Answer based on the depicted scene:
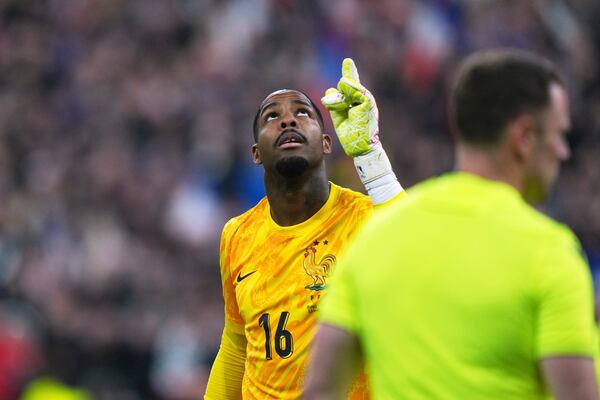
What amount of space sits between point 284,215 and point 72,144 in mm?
8410

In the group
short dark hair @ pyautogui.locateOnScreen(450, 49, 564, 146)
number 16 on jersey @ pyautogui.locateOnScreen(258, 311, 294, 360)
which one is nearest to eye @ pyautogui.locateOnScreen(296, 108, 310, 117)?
number 16 on jersey @ pyautogui.locateOnScreen(258, 311, 294, 360)

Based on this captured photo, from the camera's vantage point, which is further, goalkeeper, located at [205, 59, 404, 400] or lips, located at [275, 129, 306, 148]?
lips, located at [275, 129, 306, 148]

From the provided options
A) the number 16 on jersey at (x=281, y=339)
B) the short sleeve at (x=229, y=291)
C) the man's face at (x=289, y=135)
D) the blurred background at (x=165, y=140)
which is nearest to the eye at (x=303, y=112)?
the man's face at (x=289, y=135)

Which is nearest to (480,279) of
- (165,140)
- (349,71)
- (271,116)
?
(349,71)

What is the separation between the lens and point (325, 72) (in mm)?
14781

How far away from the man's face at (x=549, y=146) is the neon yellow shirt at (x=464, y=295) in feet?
0.23

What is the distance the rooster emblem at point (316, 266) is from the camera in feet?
18.3

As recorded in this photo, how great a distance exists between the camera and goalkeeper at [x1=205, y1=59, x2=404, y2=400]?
5543mm

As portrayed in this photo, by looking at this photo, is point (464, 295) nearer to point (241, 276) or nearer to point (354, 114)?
point (354, 114)

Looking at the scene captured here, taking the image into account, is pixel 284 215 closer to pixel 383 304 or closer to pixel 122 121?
pixel 383 304

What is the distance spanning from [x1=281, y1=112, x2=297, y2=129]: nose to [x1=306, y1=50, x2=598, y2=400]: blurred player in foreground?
2.55 metres

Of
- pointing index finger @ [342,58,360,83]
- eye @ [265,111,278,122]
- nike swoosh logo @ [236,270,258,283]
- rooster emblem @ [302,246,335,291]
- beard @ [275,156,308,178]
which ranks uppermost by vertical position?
pointing index finger @ [342,58,360,83]

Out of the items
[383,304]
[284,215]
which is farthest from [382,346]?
[284,215]

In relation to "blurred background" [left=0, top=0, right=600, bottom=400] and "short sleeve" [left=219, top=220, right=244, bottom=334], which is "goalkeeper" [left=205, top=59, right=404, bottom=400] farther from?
"blurred background" [left=0, top=0, right=600, bottom=400]
